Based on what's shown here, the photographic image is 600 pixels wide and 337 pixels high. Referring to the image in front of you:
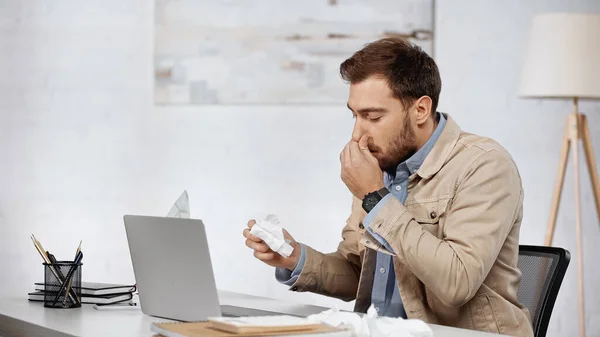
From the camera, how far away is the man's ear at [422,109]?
79.4 inches

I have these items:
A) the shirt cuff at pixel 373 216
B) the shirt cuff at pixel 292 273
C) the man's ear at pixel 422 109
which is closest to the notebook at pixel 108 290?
the shirt cuff at pixel 292 273

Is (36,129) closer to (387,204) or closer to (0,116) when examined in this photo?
(0,116)

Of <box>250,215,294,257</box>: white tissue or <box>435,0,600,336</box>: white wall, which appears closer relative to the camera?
<box>250,215,294,257</box>: white tissue

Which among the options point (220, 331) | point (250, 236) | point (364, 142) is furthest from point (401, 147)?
point (220, 331)

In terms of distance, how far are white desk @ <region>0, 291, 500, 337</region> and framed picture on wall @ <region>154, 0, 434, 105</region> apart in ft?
6.93

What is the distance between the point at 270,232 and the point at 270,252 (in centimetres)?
10

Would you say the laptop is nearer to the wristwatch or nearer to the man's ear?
the wristwatch

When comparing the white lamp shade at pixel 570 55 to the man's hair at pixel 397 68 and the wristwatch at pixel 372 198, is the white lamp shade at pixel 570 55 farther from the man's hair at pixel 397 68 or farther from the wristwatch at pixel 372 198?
the wristwatch at pixel 372 198

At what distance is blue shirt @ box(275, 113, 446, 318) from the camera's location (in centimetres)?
190

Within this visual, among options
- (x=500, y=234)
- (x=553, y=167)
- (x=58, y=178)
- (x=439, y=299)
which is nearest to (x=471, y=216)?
(x=500, y=234)

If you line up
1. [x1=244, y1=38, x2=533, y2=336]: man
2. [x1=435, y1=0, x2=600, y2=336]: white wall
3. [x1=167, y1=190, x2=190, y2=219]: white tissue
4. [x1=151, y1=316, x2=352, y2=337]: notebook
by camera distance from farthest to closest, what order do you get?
1. [x1=435, y1=0, x2=600, y2=336]: white wall
2. [x1=244, y1=38, x2=533, y2=336]: man
3. [x1=167, y1=190, x2=190, y2=219]: white tissue
4. [x1=151, y1=316, x2=352, y2=337]: notebook

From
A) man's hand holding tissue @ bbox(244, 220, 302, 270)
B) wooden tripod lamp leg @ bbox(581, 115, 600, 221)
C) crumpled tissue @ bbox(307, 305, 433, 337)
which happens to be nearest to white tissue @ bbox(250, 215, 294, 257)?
man's hand holding tissue @ bbox(244, 220, 302, 270)

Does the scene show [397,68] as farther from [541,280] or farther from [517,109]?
[517,109]

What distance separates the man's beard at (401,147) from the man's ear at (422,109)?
0.10 feet
